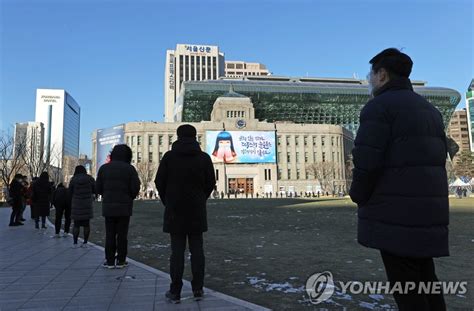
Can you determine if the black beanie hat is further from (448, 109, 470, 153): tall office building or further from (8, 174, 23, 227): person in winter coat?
(448, 109, 470, 153): tall office building

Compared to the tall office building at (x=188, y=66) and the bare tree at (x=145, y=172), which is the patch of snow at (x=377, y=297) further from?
the tall office building at (x=188, y=66)

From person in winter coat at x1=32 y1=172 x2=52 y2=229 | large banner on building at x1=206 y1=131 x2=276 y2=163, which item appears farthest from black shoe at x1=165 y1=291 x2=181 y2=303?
large banner on building at x1=206 y1=131 x2=276 y2=163

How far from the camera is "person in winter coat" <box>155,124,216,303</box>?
13.1 feet

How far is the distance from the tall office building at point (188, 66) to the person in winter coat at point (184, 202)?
497 feet

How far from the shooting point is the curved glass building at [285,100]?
297 feet

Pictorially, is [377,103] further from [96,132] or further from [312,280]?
[96,132]

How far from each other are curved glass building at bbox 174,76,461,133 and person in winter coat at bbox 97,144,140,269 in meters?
84.9

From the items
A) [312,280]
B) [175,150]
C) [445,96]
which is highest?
[445,96]

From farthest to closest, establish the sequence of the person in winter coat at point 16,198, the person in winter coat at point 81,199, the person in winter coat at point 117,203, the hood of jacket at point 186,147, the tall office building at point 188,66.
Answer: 1. the tall office building at point 188,66
2. the person in winter coat at point 16,198
3. the person in winter coat at point 81,199
4. the person in winter coat at point 117,203
5. the hood of jacket at point 186,147

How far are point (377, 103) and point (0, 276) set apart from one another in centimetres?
560

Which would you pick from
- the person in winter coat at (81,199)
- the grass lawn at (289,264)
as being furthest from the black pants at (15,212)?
the person in winter coat at (81,199)

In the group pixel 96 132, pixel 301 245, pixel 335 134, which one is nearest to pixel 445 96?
pixel 335 134

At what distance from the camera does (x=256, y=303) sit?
154 inches

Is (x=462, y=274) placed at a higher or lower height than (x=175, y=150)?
lower
